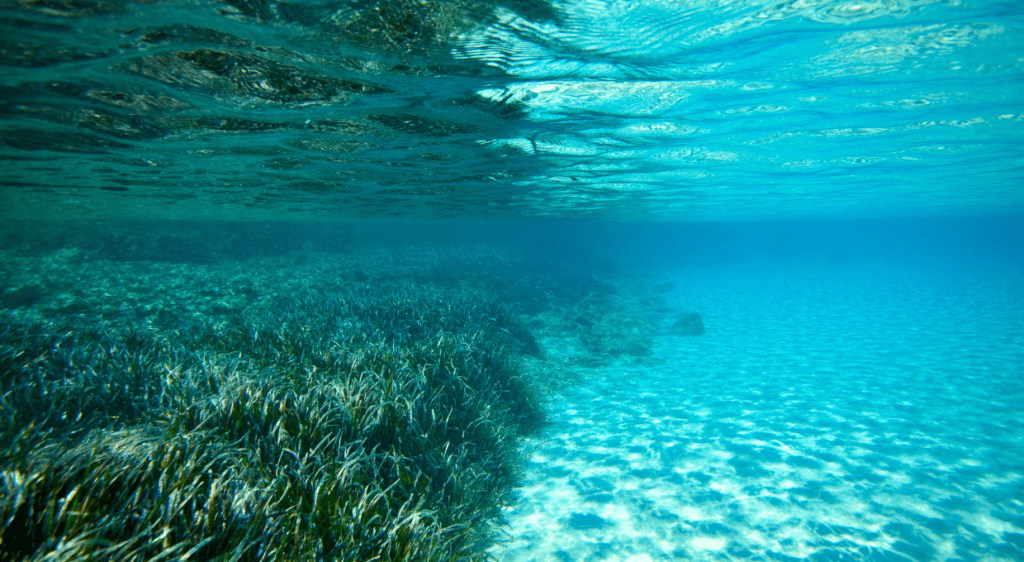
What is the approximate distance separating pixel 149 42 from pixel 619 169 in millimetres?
13824

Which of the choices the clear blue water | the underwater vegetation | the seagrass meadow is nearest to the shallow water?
the seagrass meadow

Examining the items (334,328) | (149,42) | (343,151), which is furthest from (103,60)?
(334,328)

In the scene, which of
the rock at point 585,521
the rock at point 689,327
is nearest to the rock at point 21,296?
the rock at point 585,521

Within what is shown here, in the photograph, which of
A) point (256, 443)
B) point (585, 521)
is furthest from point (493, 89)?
point (585, 521)

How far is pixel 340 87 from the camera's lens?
7.45 metres

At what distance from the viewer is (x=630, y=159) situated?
13.9m

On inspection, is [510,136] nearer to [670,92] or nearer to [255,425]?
[670,92]

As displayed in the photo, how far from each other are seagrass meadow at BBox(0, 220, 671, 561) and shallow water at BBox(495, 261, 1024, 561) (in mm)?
1398

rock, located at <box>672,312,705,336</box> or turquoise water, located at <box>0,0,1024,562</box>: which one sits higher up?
turquoise water, located at <box>0,0,1024,562</box>

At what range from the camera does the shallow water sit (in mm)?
5574

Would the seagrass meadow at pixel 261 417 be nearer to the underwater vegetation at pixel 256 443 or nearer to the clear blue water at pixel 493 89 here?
the underwater vegetation at pixel 256 443

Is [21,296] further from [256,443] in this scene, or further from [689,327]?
[689,327]

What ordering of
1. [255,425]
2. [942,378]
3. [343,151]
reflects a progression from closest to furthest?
1. [255,425]
2. [343,151]
3. [942,378]

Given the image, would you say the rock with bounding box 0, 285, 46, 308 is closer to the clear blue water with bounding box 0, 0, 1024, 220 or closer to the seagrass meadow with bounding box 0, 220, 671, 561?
the seagrass meadow with bounding box 0, 220, 671, 561
